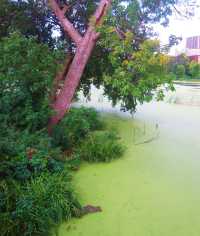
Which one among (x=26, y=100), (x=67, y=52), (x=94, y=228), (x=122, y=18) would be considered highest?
(x=122, y=18)

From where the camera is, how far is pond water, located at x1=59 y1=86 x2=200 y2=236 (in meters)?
2.66

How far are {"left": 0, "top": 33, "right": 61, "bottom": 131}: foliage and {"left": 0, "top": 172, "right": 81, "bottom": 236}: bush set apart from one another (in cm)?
115

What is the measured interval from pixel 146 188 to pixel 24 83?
210 centimetres

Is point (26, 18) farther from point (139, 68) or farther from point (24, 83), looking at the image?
point (139, 68)

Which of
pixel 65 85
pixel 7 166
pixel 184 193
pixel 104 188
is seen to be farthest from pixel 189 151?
pixel 7 166

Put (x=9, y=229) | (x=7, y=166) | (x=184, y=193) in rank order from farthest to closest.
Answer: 1. (x=184, y=193)
2. (x=7, y=166)
3. (x=9, y=229)

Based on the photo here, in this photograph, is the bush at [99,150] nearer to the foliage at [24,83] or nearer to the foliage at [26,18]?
the foliage at [24,83]

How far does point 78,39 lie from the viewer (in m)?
4.49

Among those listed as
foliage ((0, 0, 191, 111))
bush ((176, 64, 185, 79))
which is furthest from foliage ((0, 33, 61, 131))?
bush ((176, 64, 185, 79))

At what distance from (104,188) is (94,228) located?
748 mm

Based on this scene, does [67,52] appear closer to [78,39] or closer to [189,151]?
[78,39]

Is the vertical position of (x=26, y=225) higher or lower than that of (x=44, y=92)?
lower

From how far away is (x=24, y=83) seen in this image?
4.05 m

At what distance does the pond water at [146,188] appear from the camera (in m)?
2.66
